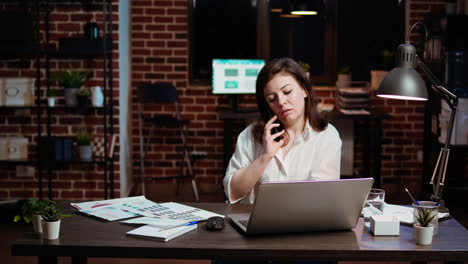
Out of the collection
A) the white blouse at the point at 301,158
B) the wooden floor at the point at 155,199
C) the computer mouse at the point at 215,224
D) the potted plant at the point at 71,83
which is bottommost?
the wooden floor at the point at 155,199

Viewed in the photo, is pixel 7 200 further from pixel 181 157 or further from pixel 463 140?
pixel 463 140

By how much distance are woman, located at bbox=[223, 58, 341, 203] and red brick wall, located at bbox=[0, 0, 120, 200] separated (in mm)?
2713

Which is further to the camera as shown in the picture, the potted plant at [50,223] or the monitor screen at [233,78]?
the monitor screen at [233,78]

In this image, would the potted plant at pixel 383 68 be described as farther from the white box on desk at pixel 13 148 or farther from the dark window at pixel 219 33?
the white box on desk at pixel 13 148

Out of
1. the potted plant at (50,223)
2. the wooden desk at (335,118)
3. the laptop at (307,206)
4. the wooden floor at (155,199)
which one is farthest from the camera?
the wooden desk at (335,118)

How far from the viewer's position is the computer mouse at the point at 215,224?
1942 millimetres

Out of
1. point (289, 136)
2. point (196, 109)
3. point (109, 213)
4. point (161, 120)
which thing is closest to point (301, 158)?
point (289, 136)

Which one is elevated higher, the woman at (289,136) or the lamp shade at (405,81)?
the lamp shade at (405,81)

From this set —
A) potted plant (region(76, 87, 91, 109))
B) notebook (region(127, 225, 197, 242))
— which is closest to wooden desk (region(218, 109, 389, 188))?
potted plant (region(76, 87, 91, 109))

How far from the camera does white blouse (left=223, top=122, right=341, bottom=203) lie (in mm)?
2436

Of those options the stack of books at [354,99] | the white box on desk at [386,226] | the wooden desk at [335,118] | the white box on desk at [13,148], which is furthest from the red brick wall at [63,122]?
the white box on desk at [386,226]

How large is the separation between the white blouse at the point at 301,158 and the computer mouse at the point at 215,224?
17.9 inches

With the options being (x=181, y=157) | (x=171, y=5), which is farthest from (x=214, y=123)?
(x=171, y=5)

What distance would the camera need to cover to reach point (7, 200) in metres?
4.89
